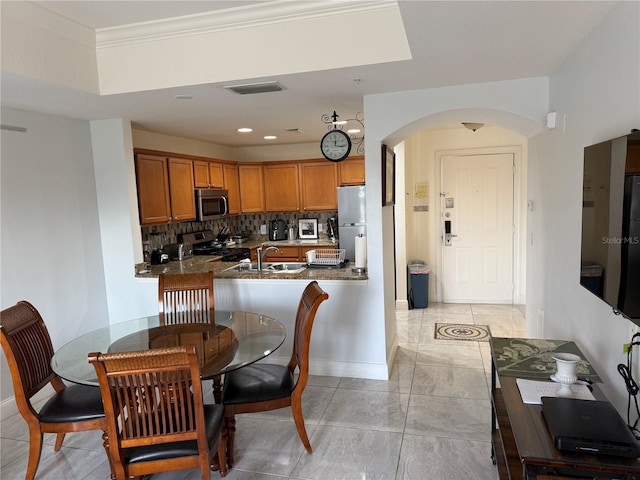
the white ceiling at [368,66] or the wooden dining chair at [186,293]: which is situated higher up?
the white ceiling at [368,66]

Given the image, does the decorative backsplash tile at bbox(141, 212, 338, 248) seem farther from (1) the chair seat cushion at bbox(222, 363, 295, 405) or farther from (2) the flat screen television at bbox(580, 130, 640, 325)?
(2) the flat screen television at bbox(580, 130, 640, 325)

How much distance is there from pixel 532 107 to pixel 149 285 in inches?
138

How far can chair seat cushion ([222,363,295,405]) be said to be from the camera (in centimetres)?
236

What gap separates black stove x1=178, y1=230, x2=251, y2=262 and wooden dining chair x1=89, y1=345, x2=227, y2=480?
329cm

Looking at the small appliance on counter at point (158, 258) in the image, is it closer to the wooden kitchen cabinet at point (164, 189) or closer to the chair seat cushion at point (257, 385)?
the wooden kitchen cabinet at point (164, 189)

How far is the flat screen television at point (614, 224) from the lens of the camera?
1421 millimetres

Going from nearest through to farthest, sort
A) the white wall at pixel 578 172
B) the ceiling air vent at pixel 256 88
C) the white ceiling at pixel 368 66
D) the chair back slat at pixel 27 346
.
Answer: the white wall at pixel 578 172 → the white ceiling at pixel 368 66 → the chair back slat at pixel 27 346 → the ceiling air vent at pixel 256 88

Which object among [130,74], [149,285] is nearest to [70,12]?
[130,74]

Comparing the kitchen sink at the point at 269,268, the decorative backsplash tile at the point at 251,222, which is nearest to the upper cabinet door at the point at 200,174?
the decorative backsplash tile at the point at 251,222

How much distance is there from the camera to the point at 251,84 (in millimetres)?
2799

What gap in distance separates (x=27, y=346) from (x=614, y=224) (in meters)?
2.89

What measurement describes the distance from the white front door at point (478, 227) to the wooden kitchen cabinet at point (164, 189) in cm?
326

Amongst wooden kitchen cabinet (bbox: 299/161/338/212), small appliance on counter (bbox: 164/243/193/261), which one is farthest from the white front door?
small appliance on counter (bbox: 164/243/193/261)

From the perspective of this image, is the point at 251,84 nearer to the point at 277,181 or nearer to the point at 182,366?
the point at 182,366
